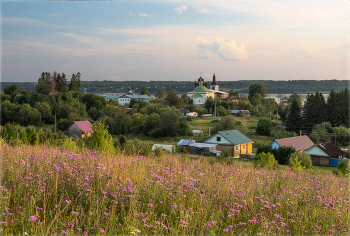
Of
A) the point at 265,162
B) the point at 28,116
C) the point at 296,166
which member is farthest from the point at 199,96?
the point at 296,166

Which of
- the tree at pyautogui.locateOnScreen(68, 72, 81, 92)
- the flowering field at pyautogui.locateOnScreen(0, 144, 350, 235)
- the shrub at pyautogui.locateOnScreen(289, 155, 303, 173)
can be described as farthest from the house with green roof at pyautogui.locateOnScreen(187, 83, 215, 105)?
the flowering field at pyautogui.locateOnScreen(0, 144, 350, 235)

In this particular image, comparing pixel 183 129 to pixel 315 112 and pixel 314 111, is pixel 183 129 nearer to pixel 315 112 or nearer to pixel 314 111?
pixel 314 111

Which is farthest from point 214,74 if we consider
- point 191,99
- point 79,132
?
point 79,132

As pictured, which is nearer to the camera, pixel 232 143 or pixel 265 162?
pixel 265 162

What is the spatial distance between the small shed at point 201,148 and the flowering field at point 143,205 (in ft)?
→ 101

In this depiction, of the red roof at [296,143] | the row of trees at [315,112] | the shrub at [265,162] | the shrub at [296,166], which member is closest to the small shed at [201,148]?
the red roof at [296,143]

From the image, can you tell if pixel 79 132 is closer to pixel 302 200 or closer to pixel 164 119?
pixel 164 119

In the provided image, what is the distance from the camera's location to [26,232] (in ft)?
8.36

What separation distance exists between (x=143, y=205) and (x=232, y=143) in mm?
32675

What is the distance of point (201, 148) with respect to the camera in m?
35.2

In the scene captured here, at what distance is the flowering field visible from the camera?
2.83m

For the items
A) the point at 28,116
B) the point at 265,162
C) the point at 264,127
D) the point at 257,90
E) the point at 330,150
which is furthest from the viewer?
the point at 257,90

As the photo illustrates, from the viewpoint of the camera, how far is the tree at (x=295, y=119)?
5512cm

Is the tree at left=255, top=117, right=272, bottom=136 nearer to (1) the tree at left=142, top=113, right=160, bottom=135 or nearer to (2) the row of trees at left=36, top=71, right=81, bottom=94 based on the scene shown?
(1) the tree at left=142, top=113, right=160, bottom=135
